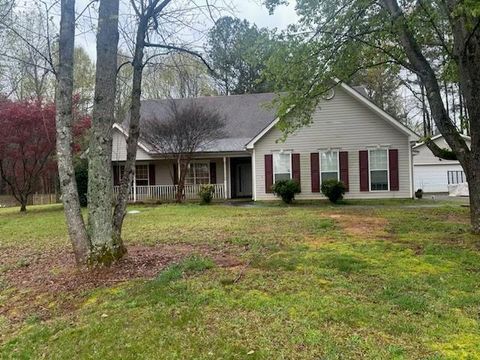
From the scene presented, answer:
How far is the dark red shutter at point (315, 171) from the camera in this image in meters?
18.1

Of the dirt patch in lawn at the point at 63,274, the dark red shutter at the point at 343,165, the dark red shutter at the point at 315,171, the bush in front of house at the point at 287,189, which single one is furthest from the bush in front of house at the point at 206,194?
the dirt patch in lawn at the point at 63,274

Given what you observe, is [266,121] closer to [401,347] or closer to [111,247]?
[111,247]

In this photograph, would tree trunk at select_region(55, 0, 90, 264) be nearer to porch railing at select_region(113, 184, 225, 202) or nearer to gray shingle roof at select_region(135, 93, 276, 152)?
gray shingle roof at select_region(135, 93, 276, 152)

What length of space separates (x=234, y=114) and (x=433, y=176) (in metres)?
13.7

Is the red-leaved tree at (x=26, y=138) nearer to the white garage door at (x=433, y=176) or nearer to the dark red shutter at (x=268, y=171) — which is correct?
the dark red shutter at (x=268, y=171)

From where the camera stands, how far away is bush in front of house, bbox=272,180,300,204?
17.2 m

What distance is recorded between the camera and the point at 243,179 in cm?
2214

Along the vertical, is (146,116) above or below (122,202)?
above

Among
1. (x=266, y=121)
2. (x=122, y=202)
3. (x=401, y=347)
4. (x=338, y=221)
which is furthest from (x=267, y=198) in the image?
(x=401, y=347)

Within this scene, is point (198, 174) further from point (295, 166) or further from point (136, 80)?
point (136, 80)

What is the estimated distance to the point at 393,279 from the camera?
491 cm

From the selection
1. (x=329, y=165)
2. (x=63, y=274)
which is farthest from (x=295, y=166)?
(x=63, y=274)

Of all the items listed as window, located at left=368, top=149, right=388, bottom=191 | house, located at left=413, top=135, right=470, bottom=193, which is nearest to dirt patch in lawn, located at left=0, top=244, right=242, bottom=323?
window, located at left=368, top=149, right=388, bottom=191

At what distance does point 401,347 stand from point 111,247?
405 cm
